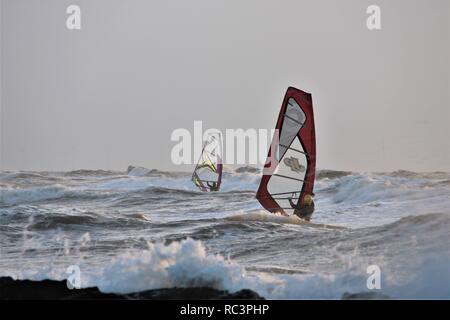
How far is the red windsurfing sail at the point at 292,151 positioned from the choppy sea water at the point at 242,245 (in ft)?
1.98

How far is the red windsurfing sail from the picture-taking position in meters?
11.3

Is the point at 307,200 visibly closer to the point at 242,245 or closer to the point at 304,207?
the point at 304,207

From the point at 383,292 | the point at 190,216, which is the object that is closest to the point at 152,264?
the point at 383,292

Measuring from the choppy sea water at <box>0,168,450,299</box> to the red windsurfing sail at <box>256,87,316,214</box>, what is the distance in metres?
0.60

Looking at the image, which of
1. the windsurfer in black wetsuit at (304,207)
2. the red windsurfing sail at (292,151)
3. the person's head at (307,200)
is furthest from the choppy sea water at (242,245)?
the red windsurfing sail at (292,151)

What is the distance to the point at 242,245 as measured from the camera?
9.33 metres

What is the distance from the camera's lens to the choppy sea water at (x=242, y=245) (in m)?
6.33

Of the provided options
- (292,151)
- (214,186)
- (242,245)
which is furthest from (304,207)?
(214,186)

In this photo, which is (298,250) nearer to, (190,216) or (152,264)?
(152,264)

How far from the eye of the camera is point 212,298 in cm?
600

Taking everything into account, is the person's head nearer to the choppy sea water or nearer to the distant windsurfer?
the choppy sea water

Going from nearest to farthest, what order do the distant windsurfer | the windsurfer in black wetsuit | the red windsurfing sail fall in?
the red windsurfing sail → the windsurfer in black wetsuit → the distant windsurfer

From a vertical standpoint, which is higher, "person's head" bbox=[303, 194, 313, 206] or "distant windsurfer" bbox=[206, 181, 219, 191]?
"person's head" bbox=[303, 194, 313, 206]

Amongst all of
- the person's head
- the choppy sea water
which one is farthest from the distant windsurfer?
the person's head
